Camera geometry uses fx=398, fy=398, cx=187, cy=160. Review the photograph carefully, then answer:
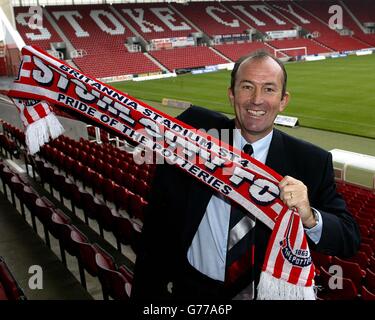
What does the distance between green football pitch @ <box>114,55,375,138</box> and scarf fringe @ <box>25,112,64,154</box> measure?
42.1ft

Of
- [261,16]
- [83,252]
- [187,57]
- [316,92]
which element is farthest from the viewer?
[261,16]

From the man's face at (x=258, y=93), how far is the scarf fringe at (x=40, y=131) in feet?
5.13

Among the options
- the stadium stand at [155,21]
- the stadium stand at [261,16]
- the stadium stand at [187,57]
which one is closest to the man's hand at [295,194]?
the stadium stand at [187,57]

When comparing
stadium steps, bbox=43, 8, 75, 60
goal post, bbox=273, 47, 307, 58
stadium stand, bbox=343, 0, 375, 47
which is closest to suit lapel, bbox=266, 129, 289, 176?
stadium steps, bbox=43, 8, 75, 60

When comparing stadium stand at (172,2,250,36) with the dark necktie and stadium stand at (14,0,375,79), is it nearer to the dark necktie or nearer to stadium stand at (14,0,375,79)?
stadium stand at (14,0,375,79)

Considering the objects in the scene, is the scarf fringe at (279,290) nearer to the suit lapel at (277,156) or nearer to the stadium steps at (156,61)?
the suit lapel at (277,156)

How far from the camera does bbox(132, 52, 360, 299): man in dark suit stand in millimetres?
1808

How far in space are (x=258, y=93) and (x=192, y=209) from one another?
661mm

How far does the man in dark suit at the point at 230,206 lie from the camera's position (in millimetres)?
1808

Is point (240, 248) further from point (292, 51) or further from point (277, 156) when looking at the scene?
point (292, 51)

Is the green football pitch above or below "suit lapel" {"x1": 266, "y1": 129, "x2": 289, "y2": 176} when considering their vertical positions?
below

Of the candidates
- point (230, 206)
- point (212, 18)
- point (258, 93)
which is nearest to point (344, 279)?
point (230, 206)

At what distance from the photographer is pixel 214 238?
2.01 meters

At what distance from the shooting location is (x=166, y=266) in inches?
84.7
